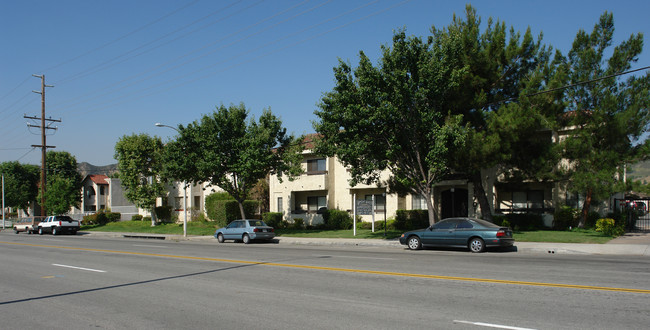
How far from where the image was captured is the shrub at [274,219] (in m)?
38.2

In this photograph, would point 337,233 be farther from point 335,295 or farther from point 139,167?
point 139,167

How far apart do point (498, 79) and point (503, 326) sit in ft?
65.8

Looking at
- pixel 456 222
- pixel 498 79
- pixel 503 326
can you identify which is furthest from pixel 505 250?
pixel 503 326

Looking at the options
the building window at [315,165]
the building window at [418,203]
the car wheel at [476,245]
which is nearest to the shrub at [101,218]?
the building window at [315,165]

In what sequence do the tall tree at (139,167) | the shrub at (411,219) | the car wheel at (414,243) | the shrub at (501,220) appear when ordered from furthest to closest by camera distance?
1. the tall tree at (139,167)
2. the shrub at (411,219)
3. the shrub at (501,220)
4. the car wheel at (414,243)

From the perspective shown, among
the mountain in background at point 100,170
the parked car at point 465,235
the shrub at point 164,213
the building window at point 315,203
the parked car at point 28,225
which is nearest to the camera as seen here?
the parked car at point 465,235

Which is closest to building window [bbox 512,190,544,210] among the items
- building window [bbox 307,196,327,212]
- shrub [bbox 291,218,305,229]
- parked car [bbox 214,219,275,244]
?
building window [bbox 307,196,327,212]

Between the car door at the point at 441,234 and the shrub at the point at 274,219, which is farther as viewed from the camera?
the shrub at the point at 274,219

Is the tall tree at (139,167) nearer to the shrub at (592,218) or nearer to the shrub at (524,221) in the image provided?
the shrub at (524,221)

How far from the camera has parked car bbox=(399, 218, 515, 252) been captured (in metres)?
18.3

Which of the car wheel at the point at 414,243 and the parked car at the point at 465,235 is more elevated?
the parked car at the point at 465,235

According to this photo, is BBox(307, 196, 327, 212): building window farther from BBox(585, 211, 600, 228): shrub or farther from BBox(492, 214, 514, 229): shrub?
BBox(585, 211, 600, 228): shrub

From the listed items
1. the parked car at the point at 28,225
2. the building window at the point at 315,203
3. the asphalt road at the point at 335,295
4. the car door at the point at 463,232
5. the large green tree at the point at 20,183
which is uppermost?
the large green tree at the point at 20,183

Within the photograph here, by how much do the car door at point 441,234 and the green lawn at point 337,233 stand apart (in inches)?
195
